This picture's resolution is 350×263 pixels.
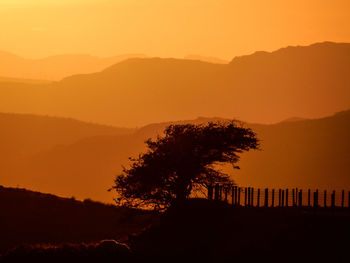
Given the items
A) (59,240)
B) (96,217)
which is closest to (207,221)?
(59,240)

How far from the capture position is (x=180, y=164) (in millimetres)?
61188

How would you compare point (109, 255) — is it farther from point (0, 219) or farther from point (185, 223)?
point (0, 219)

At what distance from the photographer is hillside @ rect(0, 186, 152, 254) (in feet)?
222

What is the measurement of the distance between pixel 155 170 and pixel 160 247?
14.6 meters

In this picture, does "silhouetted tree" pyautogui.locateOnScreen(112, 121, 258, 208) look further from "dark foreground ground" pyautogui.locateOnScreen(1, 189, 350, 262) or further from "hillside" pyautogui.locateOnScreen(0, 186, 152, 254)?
"dark foreground ground" pyautogui.locateOnScreen(1, 189, 350, 262)

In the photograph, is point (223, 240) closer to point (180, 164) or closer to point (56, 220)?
point (180, 164)

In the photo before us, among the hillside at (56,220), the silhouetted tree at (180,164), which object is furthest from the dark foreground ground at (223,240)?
the hillside at (56,220)

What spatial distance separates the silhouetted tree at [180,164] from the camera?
61.0m

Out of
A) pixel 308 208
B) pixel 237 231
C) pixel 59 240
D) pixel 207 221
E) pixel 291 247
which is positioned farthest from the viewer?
pixel 59 240

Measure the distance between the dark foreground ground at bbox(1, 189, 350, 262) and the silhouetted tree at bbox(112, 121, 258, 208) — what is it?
6.51 m

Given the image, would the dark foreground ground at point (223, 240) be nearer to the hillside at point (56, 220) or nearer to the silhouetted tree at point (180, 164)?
the silhouetted tree at point (180, 164)

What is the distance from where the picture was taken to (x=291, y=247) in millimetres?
41000

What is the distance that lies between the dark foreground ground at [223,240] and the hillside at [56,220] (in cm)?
1198

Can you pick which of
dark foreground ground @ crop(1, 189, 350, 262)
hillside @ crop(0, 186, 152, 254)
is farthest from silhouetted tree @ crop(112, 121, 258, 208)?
dark foreground ground @ crop(1, 189, 350, 262)
